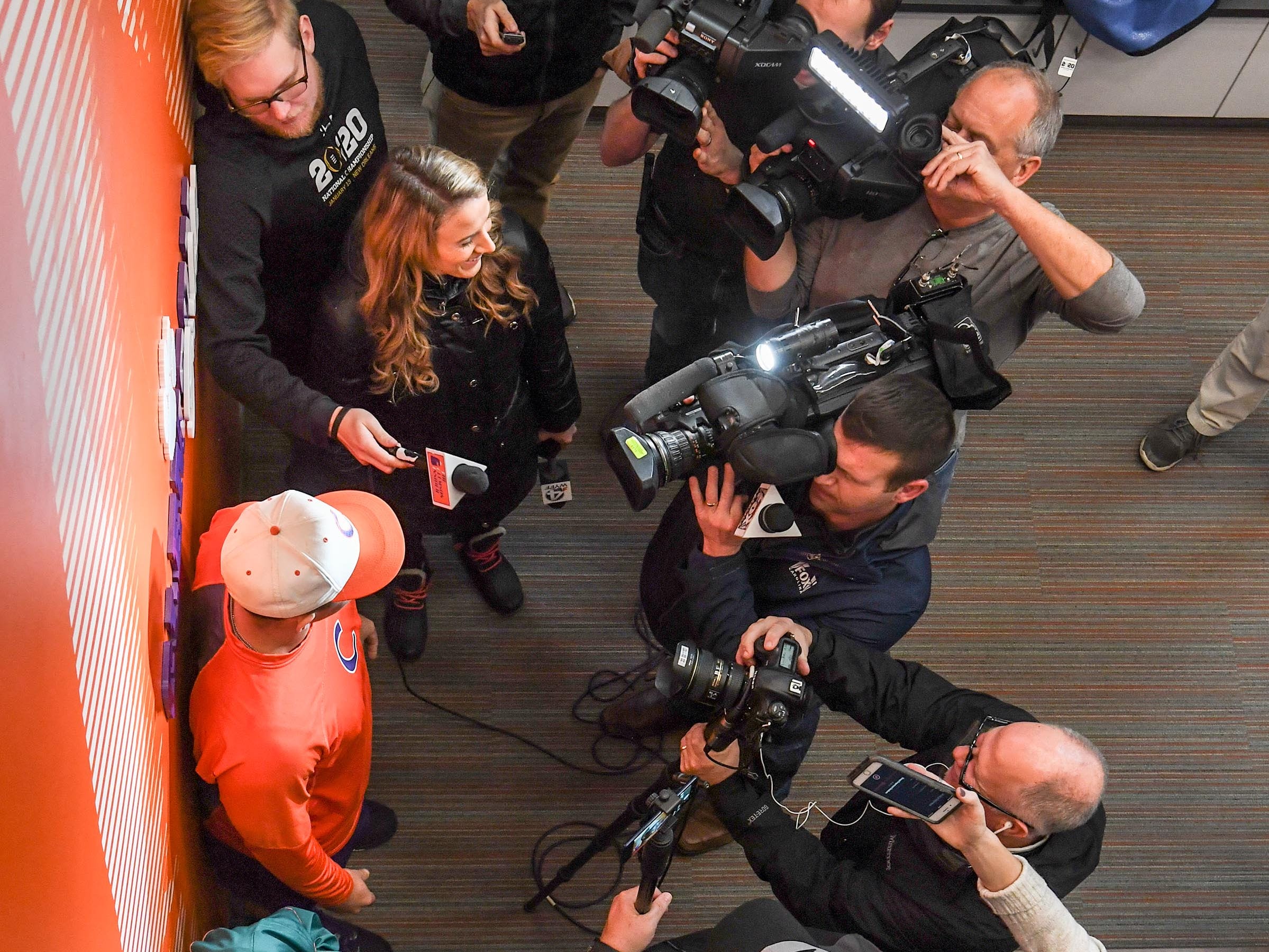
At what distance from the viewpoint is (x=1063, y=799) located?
180 centimetres

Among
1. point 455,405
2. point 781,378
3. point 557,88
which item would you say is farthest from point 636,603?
point 557,88

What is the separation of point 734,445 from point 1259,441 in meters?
2.38

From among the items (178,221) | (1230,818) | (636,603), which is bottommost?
(1230,818)

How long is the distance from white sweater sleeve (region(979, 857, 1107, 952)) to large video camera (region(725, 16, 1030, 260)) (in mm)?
1295

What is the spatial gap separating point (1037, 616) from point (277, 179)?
94.6 inches

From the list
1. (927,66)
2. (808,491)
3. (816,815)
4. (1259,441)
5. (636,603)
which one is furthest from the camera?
(1259,441)

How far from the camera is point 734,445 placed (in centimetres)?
193

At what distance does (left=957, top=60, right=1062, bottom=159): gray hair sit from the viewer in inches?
86.0

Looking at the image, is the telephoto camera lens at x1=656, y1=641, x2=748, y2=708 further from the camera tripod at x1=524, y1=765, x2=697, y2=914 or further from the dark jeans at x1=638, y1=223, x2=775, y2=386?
the dark jeans at x1=638, y1=223, x2=775, y2=386

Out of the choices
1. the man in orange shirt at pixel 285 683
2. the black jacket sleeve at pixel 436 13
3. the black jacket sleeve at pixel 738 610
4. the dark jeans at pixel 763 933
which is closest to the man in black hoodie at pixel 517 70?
the black jacket sleeve at pixel 436 13

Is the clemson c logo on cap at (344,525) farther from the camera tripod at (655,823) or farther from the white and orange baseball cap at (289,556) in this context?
the camera tripod at (655,823)

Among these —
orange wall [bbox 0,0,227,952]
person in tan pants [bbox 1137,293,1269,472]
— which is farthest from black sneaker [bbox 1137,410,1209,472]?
orange wall [bbox 0,0,227,952]

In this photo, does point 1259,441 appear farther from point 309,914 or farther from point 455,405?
point 309,914

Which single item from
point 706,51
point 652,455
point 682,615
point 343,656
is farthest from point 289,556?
point 706,51
